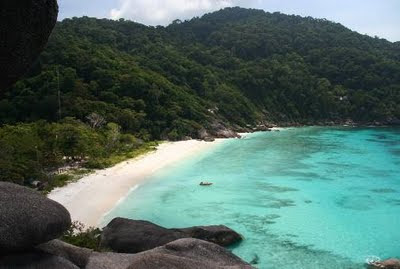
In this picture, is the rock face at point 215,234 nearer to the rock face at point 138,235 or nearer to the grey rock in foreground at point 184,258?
the rock face at point 138,235

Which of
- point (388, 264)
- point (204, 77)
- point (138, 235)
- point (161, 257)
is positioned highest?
point (204, 77)

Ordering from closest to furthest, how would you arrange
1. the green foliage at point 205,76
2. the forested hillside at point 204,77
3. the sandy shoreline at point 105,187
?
1. the sandy shoreline at point 105,187
2. the forested hillside at point 204,77
3. the green foliage at point 205,76

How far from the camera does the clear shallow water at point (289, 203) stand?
2280cm

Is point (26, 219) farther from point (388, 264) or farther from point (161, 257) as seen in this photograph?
point (388, 264)

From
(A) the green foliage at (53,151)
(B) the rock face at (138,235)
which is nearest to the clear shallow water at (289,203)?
(B) the rock face at (138,235)

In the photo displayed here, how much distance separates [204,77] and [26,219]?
93853 millimetres

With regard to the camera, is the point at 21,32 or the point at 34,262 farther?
the point at 34,262

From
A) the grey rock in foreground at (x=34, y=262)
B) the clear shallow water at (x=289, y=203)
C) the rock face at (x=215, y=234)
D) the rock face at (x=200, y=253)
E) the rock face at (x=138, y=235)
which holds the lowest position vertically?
the clear shallow water at (x=289, y=203)

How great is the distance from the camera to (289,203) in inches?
1288

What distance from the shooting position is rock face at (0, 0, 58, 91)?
4.96m

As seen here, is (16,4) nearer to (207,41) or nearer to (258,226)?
(258,226)

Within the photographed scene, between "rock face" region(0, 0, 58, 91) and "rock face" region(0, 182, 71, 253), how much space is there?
459 centimetres

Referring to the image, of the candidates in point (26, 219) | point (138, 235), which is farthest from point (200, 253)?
point (138, 235)

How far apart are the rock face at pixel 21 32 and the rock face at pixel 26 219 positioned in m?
4.59
